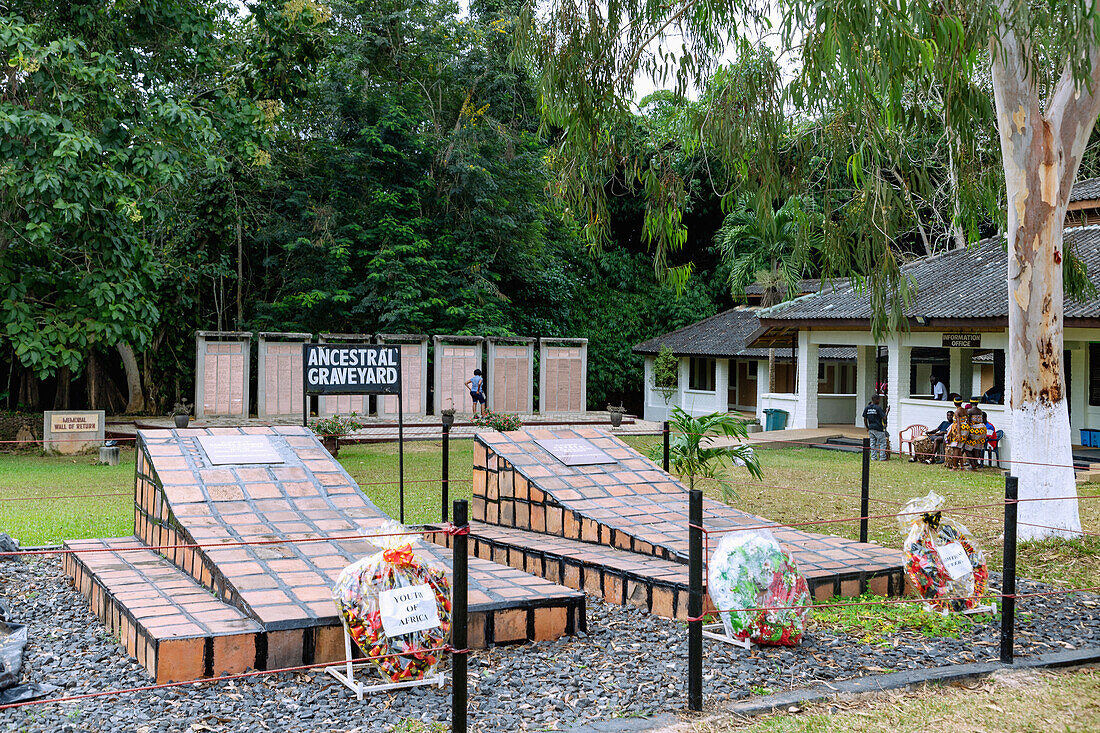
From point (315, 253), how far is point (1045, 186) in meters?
18.8

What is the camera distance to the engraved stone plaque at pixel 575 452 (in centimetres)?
794

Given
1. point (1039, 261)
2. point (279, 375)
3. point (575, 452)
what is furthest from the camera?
point (279, 375)

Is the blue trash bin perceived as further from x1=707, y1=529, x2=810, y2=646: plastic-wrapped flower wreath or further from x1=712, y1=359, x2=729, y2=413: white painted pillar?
x1=707, y1=529, x2=810, y2=646: plastic-wrapped flower wreath

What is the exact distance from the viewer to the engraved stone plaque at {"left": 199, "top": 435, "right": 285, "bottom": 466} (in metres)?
6.97

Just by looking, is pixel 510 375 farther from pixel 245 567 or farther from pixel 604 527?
pixel 245 567

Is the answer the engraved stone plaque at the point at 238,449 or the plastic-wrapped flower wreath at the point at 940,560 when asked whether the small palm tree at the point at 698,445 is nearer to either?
the plastic-wrapped flower wreath at the point at 940,560

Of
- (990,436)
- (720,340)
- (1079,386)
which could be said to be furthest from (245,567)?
(720,340)

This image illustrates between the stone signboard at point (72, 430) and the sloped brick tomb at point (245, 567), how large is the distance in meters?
11.1

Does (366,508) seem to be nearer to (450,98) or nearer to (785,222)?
(785,222)

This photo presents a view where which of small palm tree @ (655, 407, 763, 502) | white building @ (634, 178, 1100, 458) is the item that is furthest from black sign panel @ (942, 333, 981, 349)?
small palm tree @ (655, 407, 763, 502)

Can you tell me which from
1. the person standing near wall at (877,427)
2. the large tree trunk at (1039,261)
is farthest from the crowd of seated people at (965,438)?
the large tree trunk at (1039,261)

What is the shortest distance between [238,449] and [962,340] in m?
14.9

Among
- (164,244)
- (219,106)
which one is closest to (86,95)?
(219,106)

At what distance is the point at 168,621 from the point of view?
15.2ft
